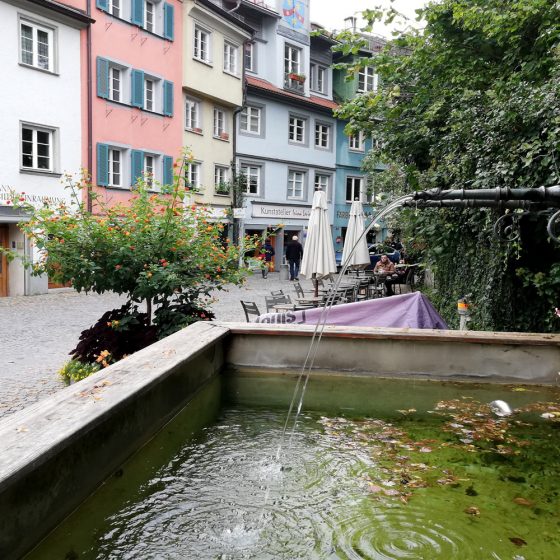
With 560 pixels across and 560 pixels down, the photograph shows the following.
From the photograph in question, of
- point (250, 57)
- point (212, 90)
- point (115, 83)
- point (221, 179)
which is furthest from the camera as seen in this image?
point (250, 57)

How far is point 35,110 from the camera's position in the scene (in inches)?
753

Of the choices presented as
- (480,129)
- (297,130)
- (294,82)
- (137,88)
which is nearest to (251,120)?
(297,130)

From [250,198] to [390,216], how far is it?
12.5m

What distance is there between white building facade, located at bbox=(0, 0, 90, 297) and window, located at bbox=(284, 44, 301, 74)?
47.0ft

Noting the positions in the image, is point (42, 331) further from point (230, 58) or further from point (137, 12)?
point (230, 58)

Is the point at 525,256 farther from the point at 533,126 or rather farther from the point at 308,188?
the point at 308,188

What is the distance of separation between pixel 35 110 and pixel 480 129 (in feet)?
49.5

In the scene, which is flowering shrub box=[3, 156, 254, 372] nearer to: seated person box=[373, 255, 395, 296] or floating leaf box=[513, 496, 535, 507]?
floating leaf box=[513, 496, 535, 507]

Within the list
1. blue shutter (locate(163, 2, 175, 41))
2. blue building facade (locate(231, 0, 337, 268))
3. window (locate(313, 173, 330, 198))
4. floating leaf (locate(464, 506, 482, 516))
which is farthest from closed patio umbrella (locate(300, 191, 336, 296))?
window (locate(313, 173, 330, 198))

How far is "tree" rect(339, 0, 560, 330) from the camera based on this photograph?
7.18 meters

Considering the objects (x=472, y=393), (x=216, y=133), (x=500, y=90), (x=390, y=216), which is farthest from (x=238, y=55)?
(x=472, y=393)

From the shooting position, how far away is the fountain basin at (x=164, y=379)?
2.95 m

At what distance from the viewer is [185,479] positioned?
13.3ft

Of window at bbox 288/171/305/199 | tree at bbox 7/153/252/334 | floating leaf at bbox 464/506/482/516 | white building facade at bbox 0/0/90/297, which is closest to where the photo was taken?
floating leaf at bbox 464/506/482/516
